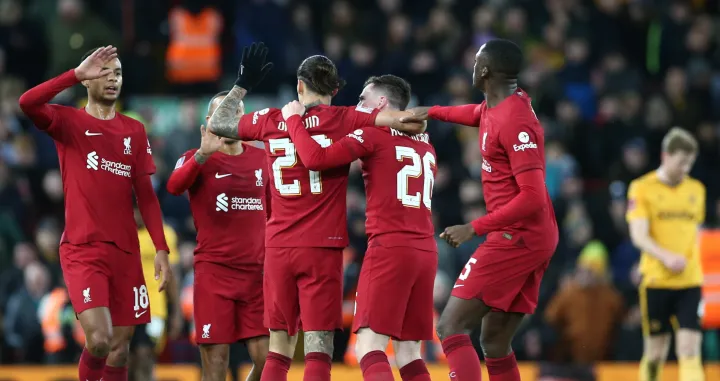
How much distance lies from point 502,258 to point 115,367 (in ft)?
10.1

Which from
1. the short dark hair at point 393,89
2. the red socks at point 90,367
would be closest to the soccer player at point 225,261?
the red socks at point 90,367

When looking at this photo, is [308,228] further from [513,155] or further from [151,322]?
[151,322]

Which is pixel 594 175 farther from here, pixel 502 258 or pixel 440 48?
pixel 502 258

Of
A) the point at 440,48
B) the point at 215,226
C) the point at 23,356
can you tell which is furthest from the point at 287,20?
the point at 215,226

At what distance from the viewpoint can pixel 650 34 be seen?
1908 centimetres

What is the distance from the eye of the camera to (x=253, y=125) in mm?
8828

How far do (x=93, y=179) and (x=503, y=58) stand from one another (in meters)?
3.21

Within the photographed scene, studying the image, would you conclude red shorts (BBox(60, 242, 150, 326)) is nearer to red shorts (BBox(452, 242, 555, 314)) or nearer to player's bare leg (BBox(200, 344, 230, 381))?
player's bare leg (BBox(200, 344, 230, 381))

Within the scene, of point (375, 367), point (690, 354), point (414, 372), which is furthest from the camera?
point (690, 354)

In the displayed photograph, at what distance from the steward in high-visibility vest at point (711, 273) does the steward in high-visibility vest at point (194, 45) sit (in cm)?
775

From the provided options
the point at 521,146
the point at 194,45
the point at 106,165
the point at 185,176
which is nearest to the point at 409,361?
the point at 521,146

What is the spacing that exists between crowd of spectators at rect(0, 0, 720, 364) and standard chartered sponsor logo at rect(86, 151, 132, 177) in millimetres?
5654

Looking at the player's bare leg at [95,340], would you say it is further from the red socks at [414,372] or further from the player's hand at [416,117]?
the player's hand at [416,117]

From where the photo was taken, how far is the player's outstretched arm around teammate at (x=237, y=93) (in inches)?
351
